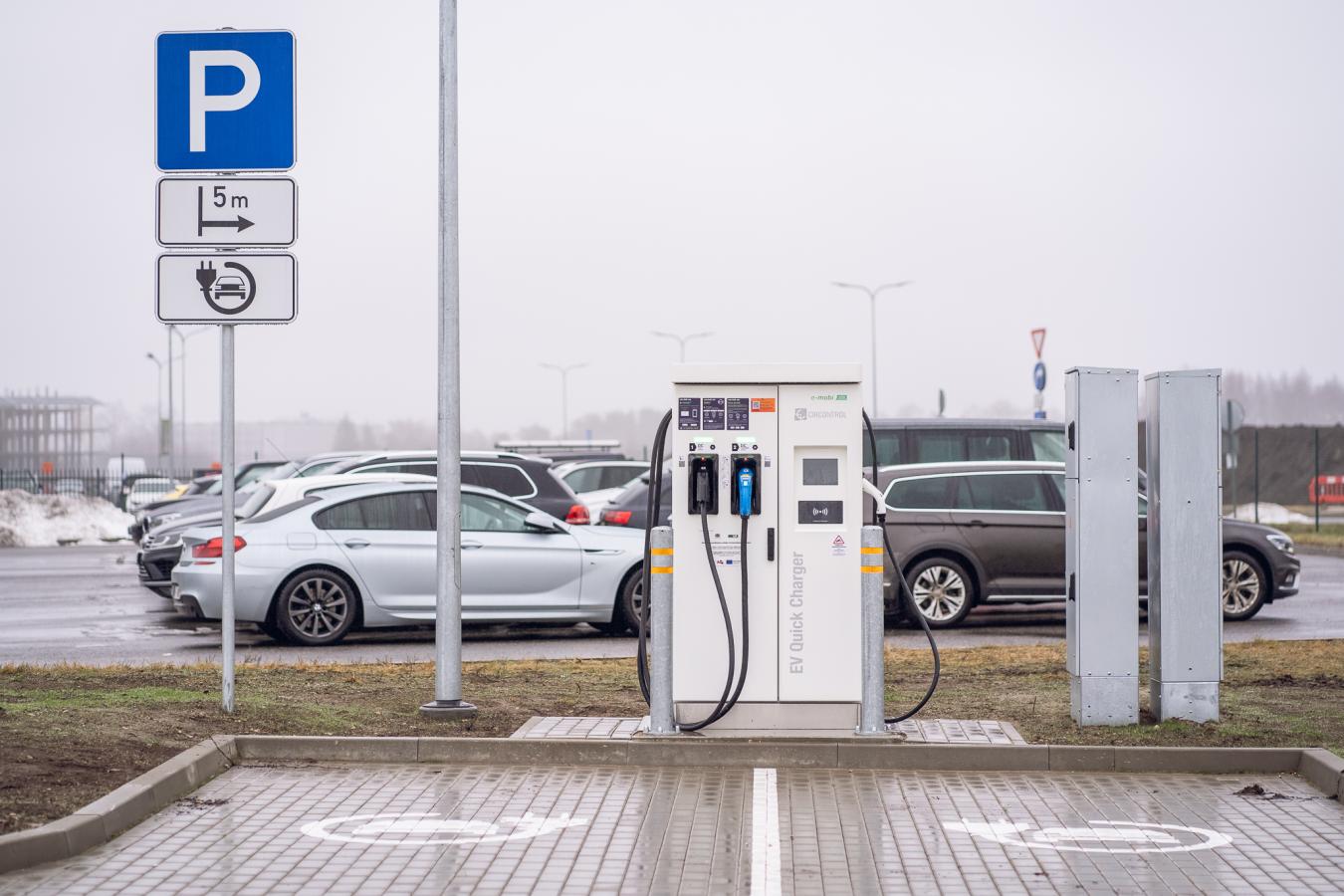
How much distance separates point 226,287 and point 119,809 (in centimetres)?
338

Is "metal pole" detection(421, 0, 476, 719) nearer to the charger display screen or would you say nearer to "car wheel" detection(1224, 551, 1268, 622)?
the charger display screen

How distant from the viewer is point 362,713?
31.5 ft

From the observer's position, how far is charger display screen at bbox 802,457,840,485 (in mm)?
8695

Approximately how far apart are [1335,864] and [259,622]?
10388 millimetres

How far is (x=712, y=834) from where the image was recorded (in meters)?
6.95

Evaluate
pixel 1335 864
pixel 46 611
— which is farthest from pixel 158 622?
pixel 1335 864

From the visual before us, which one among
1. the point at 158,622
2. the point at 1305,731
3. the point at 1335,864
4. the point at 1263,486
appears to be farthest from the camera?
the point at 1263,486

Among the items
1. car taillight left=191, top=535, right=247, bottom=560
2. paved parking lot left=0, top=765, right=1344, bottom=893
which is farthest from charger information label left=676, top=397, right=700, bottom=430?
car taillight left=191, top=535, right=247, bottom=560

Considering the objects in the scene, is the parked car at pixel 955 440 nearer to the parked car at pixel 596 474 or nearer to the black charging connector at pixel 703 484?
the black charging connector at pixel 703 484

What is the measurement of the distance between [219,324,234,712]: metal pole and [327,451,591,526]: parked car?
9.71 m

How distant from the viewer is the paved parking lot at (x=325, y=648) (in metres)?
14.1

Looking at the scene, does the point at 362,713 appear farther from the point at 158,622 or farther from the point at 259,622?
the point at 158,622

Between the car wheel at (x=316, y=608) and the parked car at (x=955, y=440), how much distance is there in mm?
6448

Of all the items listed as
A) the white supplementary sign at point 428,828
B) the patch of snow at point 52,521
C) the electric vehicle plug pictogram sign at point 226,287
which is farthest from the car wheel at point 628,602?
the patch of snow at point 52,521
